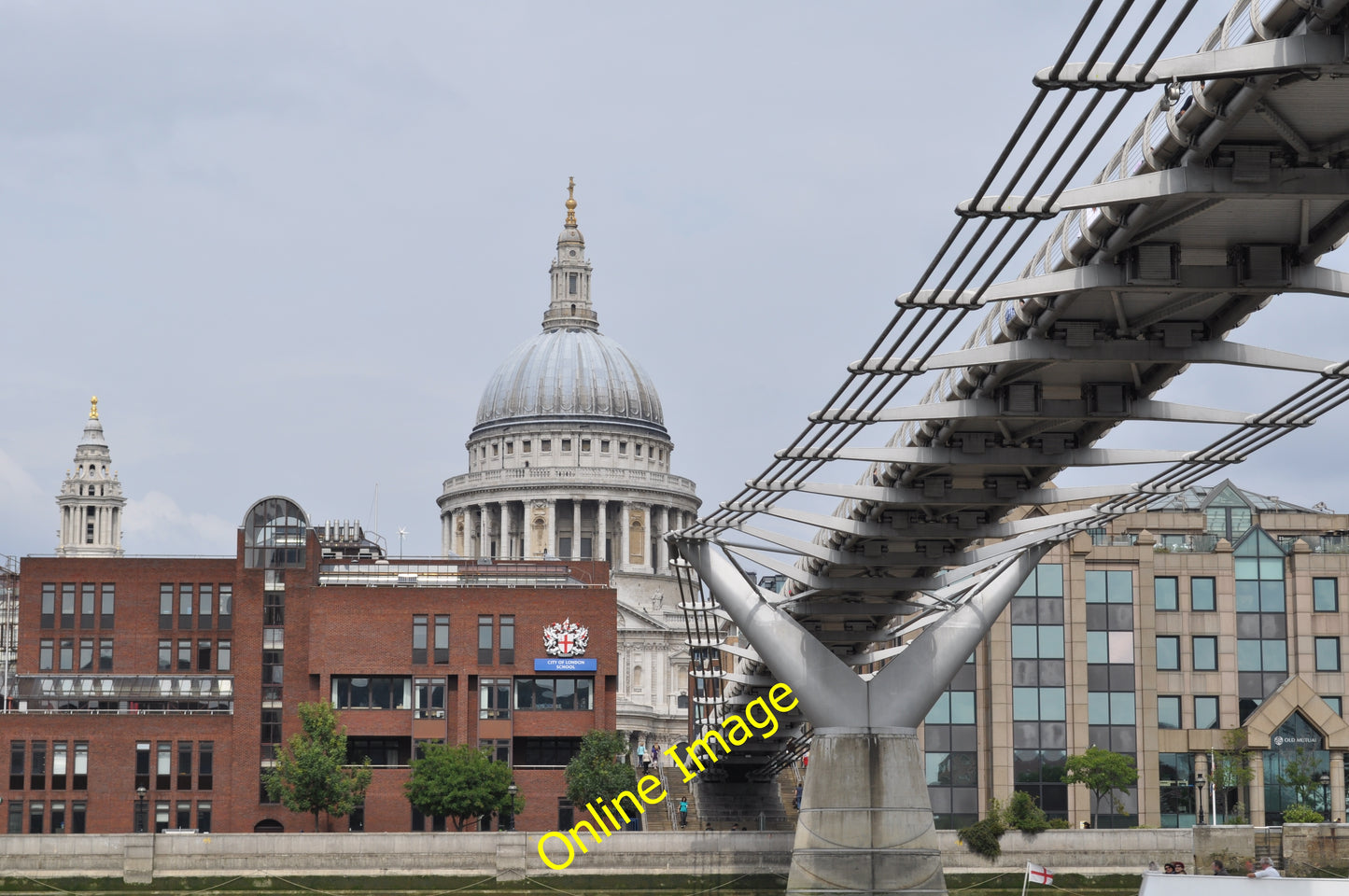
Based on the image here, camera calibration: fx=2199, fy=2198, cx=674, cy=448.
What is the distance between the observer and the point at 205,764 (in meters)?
89.7

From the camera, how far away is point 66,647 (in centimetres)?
9412

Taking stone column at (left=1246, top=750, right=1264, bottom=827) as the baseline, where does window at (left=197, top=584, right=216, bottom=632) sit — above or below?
above

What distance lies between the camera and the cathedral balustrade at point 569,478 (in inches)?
7308

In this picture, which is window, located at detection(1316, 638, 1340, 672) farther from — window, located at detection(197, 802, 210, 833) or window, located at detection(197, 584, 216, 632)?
window, located at detection(197, 584, 216, 632)

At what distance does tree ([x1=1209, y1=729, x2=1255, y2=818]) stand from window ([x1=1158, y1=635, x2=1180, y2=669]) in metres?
3.32

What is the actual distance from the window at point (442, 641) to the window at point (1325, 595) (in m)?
34.6

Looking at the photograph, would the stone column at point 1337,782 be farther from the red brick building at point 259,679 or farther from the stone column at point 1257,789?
the red brick building at point 259,679

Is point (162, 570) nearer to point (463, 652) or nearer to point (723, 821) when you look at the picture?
point (463, 652)

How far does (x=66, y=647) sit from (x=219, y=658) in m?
6.57

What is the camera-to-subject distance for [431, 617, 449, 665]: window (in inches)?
3565

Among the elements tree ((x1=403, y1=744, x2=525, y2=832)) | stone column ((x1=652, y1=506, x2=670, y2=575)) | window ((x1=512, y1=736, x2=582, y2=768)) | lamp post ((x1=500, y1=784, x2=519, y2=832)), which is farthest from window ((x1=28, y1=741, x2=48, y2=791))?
stone column ((x1=652, y1=506, x2=670, y2=575))

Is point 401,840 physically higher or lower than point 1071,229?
lower

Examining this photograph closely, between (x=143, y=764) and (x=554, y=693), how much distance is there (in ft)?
55.5

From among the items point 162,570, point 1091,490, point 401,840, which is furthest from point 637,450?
point 1091,490
